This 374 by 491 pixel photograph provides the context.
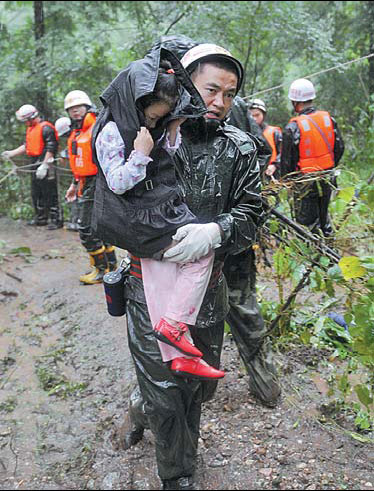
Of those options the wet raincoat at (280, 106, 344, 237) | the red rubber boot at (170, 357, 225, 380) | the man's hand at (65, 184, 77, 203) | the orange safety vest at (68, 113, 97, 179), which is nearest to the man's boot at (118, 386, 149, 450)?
the red rubber boot at (170, 357, 225, 380)

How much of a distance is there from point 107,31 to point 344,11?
5243 millimetres

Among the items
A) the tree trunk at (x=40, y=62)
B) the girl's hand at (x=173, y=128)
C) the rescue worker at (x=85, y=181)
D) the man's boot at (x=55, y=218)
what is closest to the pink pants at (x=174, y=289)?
the girl's hand at (x=173, y=128)

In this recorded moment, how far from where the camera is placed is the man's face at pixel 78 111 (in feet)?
20.7

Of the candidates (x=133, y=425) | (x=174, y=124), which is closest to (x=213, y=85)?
(x=174, y=124)

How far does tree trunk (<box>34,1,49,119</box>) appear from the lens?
9.26m

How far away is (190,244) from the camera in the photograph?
2051mm

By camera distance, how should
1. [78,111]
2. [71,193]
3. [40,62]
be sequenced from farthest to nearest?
1. [40,62]
2. [71,193]
3. [78,111]

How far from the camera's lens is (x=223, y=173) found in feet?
7.83

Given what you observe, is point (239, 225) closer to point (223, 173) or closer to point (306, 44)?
point (223, 173)

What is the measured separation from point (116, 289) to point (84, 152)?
12.1 feet

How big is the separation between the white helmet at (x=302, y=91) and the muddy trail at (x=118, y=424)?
132 inches

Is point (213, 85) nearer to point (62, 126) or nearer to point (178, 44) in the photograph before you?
point (178, 44)

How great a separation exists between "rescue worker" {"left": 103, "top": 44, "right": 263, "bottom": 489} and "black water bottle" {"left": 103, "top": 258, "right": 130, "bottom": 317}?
0.18ft

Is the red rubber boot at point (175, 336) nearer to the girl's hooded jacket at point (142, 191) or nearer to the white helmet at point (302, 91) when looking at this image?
the girl's hooded jacket at point (142, 191)
